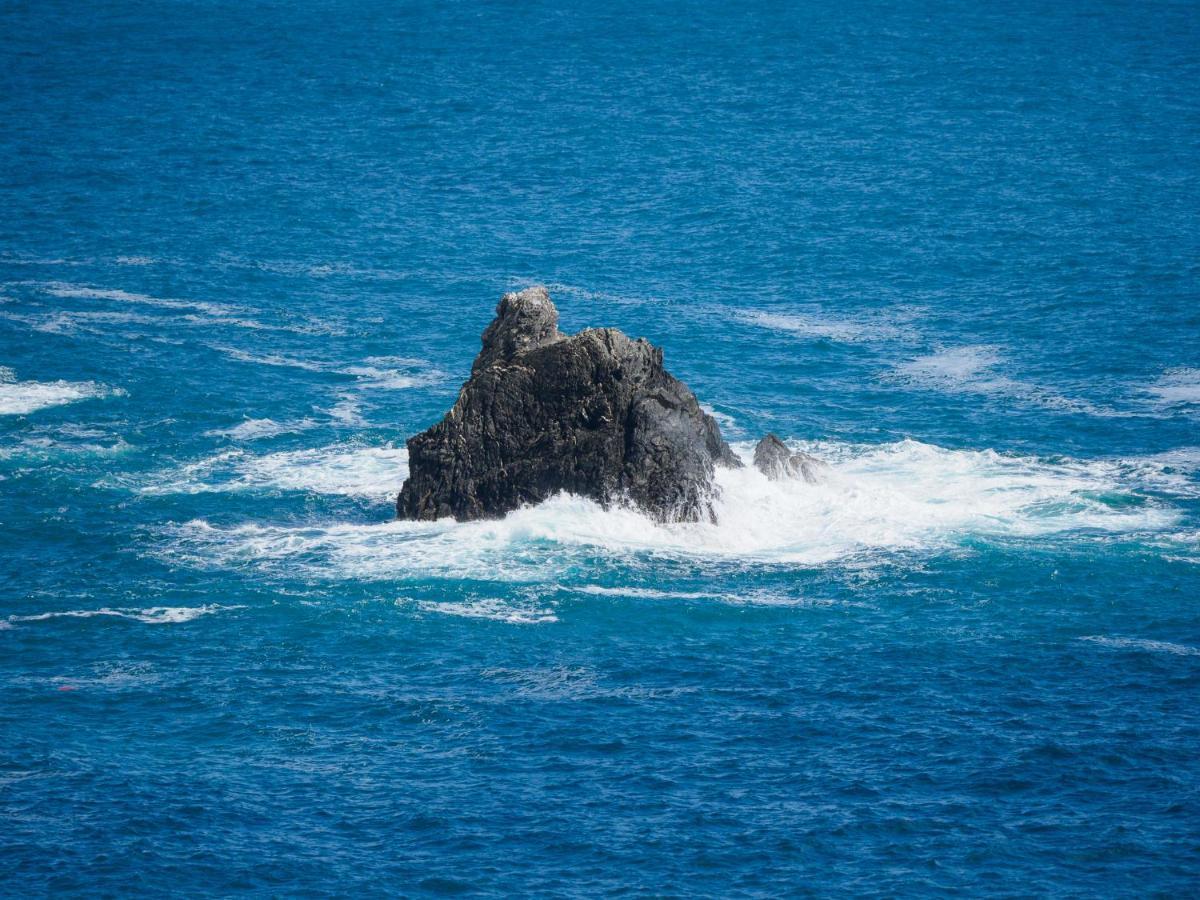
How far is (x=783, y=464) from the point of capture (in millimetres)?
93750

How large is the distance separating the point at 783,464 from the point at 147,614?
113 ft

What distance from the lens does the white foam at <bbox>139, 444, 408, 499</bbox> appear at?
9488cm

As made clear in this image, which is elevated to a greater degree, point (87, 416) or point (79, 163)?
point (79, 163)

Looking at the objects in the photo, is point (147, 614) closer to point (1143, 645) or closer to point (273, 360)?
point (1143, 645)

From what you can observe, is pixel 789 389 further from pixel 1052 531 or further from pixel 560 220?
pixel 560 220

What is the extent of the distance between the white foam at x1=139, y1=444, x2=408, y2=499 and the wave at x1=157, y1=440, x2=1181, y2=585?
33 cm

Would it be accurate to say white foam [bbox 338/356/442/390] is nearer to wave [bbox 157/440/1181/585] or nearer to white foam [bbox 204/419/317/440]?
white foam [bbox 204/419/317/440]

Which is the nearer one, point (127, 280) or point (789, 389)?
point (789, 389)

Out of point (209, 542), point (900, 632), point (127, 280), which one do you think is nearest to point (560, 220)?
point (127, 280)

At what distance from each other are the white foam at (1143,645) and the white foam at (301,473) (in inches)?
1500

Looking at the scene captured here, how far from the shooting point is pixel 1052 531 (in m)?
86.7

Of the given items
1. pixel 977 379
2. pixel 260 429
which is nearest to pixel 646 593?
pixel 260 429

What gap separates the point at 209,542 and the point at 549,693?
2483cm

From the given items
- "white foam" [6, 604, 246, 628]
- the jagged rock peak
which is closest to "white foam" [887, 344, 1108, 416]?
the jagged rock peak
